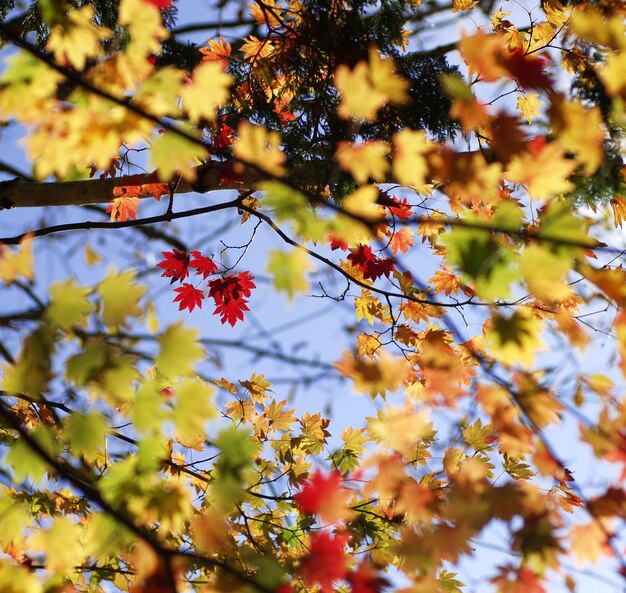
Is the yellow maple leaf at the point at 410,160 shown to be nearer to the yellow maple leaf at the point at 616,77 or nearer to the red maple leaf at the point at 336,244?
the yellow maple leaf at the point at 616,77

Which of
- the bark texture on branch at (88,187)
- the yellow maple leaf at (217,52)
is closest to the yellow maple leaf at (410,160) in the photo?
the bark texture on branch at (88,187)

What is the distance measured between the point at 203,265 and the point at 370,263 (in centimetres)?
83

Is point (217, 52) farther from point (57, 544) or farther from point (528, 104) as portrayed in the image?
point (57, 544)

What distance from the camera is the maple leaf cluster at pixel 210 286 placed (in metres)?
2.69

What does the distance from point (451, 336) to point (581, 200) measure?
812 millimetres

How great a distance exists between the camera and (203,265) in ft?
9.03

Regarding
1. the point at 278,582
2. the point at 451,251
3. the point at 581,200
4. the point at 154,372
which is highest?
the point at 581,200

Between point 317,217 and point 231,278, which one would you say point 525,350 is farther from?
point 231,278

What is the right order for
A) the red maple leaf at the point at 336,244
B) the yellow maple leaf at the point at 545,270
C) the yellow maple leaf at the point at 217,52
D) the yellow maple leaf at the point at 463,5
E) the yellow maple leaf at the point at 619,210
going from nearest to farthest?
the yellow maple leaf at the point at 545,270 → the yellow maple leaf at the point at 619,210 → the red maple leaf at the point at 336,244 → the yellow maple leaf at the point at 217,52 → the yellow maple leaf at the point at 463,5

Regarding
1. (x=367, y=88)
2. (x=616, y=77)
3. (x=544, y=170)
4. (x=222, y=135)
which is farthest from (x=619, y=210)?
(x=222, y=135)

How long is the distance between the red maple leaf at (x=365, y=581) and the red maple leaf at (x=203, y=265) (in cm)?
168

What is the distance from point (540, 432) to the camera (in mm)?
1298

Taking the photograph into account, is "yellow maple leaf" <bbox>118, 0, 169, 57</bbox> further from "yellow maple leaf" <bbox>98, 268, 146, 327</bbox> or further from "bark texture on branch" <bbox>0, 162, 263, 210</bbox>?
"bark texture on branch" <bbox>0, 162, 263, 210</bbox>

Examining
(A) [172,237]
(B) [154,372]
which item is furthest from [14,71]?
(A) [172,237]
